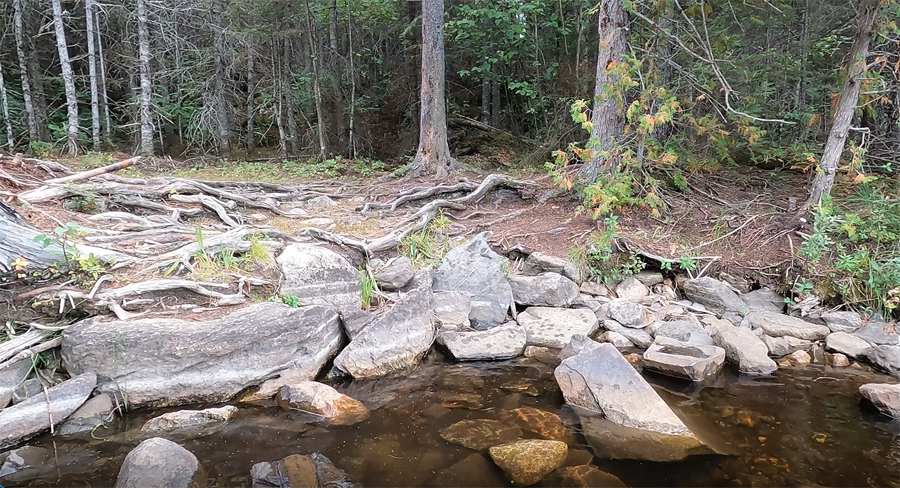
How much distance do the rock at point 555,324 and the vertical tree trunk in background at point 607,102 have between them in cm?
243

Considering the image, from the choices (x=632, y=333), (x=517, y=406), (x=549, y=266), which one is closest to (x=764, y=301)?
(x=632, y=333)

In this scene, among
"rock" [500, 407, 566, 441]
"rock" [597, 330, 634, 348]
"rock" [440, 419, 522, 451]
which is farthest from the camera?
"rock" [597, 330, 634, 348]

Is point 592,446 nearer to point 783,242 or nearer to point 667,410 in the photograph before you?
point 667,410

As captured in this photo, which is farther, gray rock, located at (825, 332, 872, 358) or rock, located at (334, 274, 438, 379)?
gray rock, located at (825, 332, 872, 358)

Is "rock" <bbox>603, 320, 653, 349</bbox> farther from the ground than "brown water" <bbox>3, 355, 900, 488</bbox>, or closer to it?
farther from the ground

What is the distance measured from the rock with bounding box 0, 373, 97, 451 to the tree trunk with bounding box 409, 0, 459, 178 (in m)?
7.34

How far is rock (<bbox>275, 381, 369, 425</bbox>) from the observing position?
13.9ft

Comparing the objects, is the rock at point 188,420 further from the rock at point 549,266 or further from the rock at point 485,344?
the rock at point 549,266

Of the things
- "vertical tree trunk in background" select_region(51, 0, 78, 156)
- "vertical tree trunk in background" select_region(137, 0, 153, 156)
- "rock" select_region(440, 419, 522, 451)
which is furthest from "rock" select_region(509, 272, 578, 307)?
"vertical tree trunk in background" select_region(51, 0, 78, 156)

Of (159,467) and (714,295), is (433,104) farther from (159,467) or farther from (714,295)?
(159,467)

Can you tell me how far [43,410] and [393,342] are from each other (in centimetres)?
294

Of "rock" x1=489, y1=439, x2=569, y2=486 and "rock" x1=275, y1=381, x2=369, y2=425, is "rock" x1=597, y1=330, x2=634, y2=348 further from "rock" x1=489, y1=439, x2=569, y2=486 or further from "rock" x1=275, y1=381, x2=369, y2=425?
"rock" x1=275, y1=381, x2=369, y2=425

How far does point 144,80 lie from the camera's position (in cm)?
1284

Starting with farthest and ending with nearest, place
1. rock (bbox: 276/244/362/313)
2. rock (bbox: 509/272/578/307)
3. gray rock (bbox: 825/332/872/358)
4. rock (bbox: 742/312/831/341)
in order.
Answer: rock (bbox: 509/272/578/307), rock (bbox: 742/312/831/341), rock (bbox: 276/244/362/313), gray rock (bbox: 825/332/872/358)
